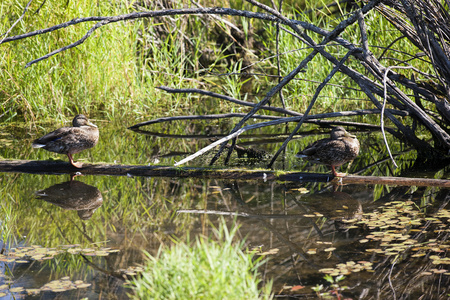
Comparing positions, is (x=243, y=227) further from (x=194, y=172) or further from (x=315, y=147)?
(x=315, y=147)

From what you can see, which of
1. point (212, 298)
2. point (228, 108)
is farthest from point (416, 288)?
point (228, 108)

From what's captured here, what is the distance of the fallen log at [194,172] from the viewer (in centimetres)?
537

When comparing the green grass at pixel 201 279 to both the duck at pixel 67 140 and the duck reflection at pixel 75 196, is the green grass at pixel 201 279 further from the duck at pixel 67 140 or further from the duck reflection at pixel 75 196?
the duck at pixel 67 140

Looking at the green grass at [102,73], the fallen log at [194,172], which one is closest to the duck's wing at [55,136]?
the fallen log at [194,172]

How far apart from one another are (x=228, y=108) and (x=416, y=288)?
7.31 metres

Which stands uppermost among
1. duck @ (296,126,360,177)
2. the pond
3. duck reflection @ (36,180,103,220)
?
duck @ (296,126,360,177)

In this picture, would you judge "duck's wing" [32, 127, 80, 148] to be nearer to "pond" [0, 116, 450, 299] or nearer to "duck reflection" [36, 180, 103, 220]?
"pond" [0, 116, 450, 299]

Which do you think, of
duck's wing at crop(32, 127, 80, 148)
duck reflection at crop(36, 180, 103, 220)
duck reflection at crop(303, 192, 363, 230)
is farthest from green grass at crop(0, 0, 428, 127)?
duck reflection at crop(36, 180, 103, 220)

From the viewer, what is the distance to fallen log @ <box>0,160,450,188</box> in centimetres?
537

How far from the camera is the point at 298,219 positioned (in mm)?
4918

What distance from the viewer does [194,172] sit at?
19.5 ft

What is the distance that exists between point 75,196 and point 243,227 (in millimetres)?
2120

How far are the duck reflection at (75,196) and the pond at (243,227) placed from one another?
0.01 metres

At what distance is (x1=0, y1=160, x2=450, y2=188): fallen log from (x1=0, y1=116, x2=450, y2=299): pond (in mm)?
148
